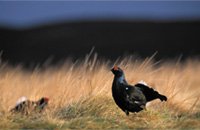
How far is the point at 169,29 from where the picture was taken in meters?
40.7

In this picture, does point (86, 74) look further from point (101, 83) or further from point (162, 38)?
point (162, 38)

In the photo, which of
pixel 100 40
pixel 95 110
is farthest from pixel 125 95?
pixel 100 40

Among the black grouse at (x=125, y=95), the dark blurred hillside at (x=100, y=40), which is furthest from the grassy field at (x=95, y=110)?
the dark blurred hillside at (x=100, y=40)

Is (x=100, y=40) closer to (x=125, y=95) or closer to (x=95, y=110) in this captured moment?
(x=95, y=110)

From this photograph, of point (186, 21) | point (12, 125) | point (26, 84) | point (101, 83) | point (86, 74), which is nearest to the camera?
point (12, 125)

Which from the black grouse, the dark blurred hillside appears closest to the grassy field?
the black grouse

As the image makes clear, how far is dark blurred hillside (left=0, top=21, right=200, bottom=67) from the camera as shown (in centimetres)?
3553

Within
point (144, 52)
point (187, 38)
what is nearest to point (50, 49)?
point (144, 52)

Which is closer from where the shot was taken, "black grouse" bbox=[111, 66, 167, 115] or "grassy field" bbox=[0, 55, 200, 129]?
"grassy field" bbox=[0, 55, 200, 129]

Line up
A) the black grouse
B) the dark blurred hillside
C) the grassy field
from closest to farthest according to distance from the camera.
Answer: the grassy field
the black grouse
the dark blurred hillside

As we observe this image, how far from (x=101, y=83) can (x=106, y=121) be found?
1480mm

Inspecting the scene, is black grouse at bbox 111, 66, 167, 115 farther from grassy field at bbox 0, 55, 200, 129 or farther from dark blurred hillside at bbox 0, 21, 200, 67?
dark blurred hillside at bbox 0, 21, 200, 67

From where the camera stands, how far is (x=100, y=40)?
3944cm

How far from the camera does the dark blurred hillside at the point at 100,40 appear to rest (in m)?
35.5
